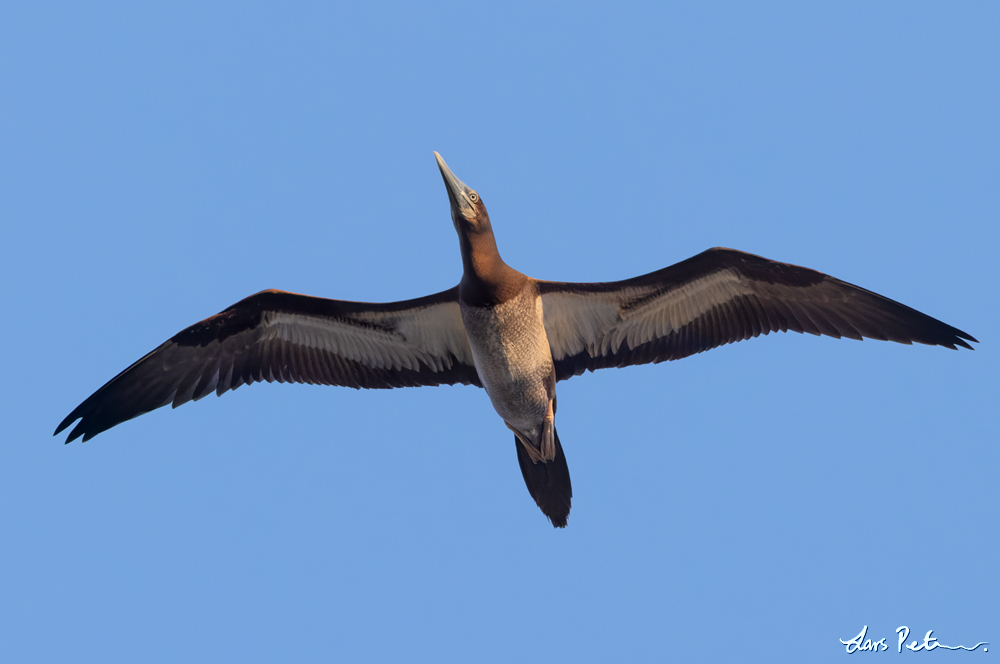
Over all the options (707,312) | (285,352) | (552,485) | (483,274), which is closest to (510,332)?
(483,274)

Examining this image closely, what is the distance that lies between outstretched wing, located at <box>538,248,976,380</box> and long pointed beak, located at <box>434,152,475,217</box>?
4.12ft

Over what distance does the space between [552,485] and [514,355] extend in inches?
72.3

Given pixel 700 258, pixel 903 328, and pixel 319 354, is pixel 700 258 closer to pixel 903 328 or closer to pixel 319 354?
pixel 903 328

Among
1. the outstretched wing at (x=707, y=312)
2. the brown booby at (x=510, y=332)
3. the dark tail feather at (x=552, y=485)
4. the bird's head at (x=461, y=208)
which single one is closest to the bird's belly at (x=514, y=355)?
the brown booby at (x=510, y=332)

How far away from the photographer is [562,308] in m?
9.12

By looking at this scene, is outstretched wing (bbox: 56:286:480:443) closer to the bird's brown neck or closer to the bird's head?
the bird's brown neck

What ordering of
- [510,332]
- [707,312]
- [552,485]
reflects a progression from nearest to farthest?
1. [510,332]
2. [707,312]
3. [552,485]

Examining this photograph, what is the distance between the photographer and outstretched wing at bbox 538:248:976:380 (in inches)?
343

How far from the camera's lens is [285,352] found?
9.48 metres

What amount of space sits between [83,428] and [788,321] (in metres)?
8.07

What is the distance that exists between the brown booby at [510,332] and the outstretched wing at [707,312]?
0.01 metres

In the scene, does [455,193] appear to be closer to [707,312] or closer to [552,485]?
[707,312]

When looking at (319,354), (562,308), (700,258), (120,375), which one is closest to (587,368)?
(562,308)

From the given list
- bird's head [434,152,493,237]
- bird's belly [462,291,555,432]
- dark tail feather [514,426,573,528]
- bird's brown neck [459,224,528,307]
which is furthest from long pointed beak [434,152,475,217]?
dark tail feather [514,426,573,528]
